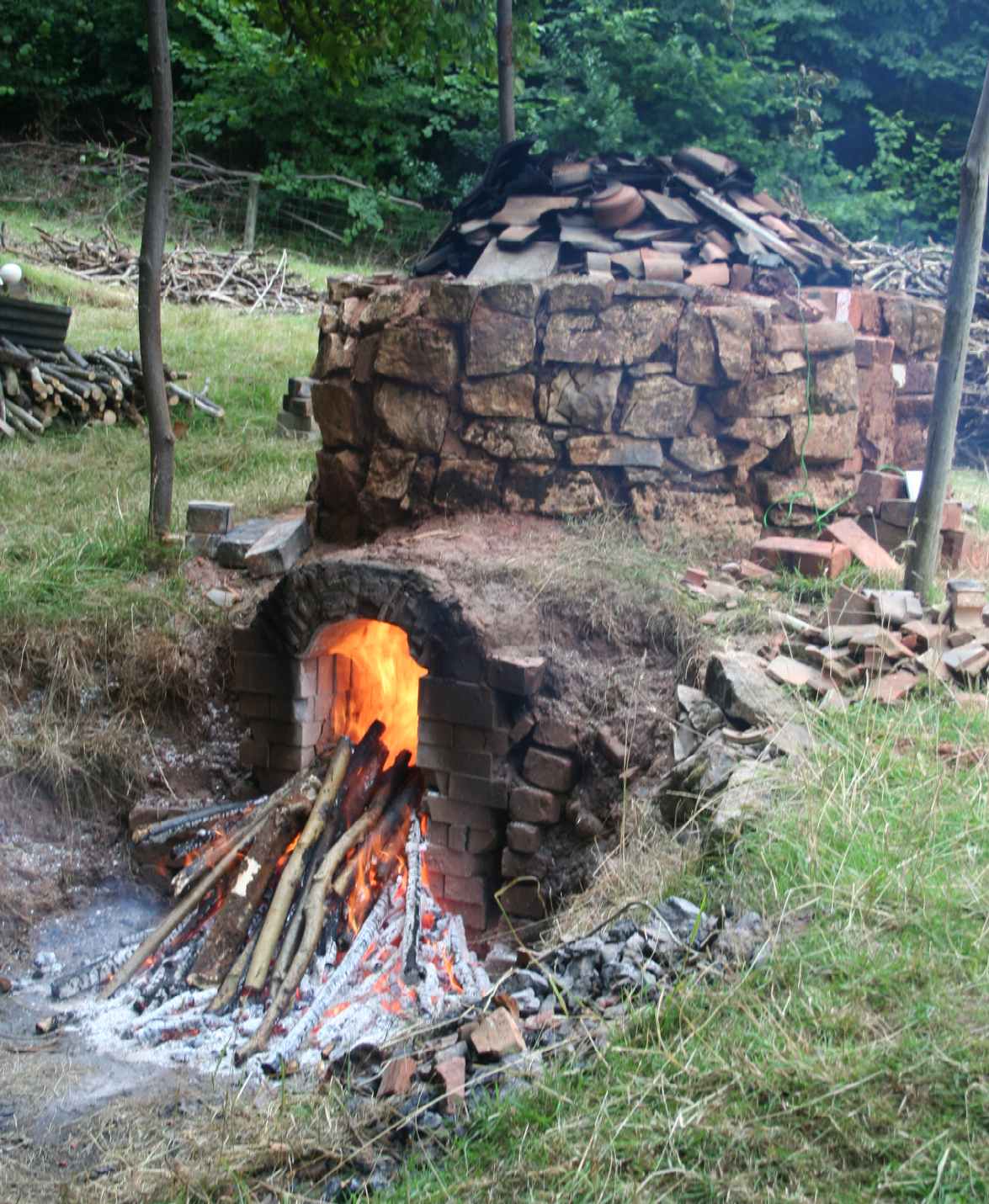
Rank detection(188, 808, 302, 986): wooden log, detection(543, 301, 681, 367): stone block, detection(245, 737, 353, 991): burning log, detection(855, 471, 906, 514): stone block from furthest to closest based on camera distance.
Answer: detection(855, 471, 906, 514): stone block → detection(543, 301, 681, 367): stone block → detection(188, 808, 302, 986): wooden log → detection(245, 737, 353, 991): burning log

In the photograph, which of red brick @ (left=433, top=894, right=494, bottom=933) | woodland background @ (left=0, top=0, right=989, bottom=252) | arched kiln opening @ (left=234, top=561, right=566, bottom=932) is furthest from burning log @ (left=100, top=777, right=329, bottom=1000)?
woodland background @ (left=0, top=0, right=989, bottom=252)

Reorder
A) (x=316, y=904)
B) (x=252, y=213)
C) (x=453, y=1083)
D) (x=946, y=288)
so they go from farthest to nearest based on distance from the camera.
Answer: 1. (x=252, y=213)
2. (x=946, y=288)
3. (x=316, y=904)
4. (x=453, y=1083)

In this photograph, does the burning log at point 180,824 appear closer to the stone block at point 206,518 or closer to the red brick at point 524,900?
the red brick at point 524,900

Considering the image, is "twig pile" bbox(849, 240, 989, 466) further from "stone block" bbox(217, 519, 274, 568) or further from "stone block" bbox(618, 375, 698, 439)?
"stone block" bbox(217, 519, 274, 568)

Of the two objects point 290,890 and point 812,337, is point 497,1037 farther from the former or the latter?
point 812,337

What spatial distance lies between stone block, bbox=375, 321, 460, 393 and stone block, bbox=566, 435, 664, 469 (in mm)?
780

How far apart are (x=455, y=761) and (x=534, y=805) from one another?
428mm

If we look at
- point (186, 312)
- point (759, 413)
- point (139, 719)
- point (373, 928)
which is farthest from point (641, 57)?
point (373, 928)

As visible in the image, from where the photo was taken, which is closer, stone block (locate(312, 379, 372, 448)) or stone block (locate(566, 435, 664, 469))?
stone block (locate(566, 435, 664, 469))

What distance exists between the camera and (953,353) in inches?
200

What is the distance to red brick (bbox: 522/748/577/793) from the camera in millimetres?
5184

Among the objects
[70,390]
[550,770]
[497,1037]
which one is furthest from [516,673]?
[70,390]

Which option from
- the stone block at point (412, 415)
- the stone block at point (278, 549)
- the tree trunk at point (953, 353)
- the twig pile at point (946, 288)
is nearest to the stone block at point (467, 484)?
the stone block at point (412, 415)

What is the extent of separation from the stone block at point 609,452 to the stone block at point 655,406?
0.22 ft
